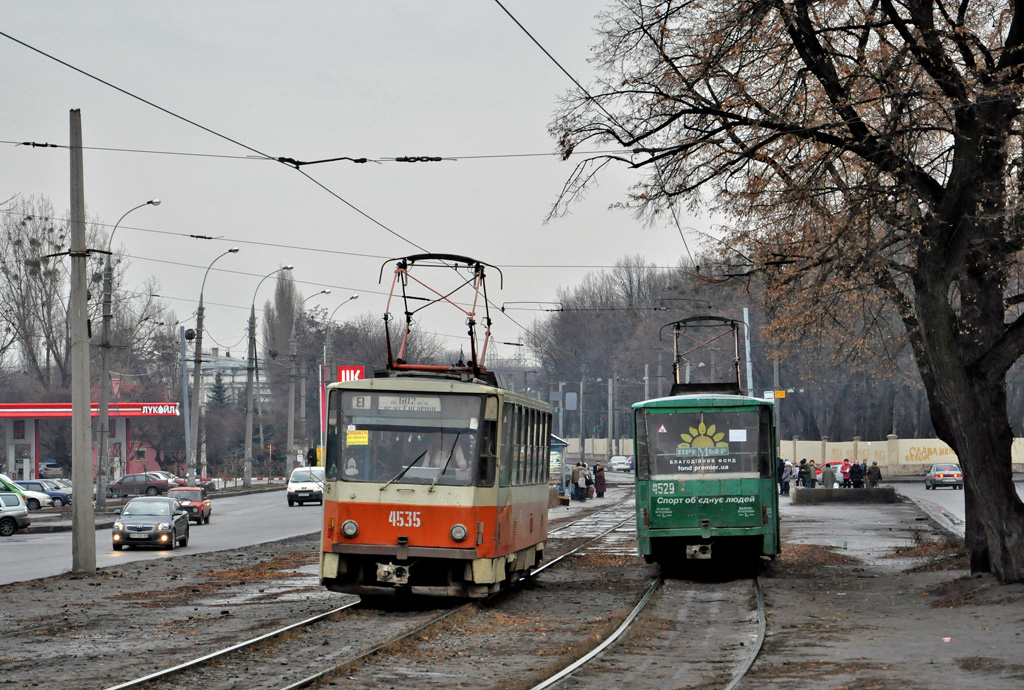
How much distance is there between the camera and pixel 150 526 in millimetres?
30141

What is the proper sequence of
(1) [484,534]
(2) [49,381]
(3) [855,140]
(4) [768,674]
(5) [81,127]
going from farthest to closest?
1. (2) [49,381]
2. (5) [81,127]
3. (3) [855,140]
4. (1) [484,534]
5. (4) [768,674]

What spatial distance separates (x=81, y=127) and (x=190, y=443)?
1358 inches

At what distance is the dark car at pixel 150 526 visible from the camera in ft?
98.5

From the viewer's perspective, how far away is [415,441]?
51.8 ft

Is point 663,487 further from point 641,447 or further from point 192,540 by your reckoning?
point 192,540

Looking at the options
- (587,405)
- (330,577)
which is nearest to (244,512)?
(330,577)

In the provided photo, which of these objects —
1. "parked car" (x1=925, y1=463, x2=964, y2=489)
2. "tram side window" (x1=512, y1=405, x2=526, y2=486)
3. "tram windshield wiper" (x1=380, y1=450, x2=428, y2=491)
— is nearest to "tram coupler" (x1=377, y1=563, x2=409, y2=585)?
"tram windshield wiper" (x1=380, y1=450, x2=428, y2=491)

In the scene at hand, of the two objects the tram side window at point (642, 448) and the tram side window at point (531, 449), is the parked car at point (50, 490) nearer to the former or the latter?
the tram side window at point (642, 448)

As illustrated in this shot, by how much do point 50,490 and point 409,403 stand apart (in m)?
50.4

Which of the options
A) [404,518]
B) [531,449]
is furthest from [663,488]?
[404,518]

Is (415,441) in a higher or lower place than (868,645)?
higher

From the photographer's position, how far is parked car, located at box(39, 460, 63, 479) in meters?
74.4

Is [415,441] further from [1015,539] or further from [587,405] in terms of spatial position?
[587,405]

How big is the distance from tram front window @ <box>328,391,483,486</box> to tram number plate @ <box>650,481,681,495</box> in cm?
567
